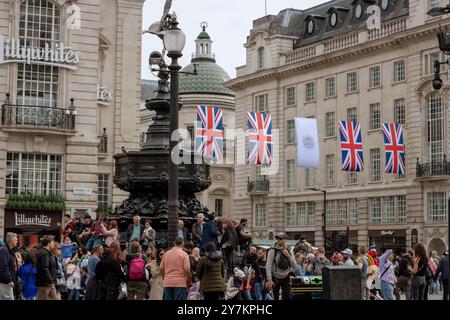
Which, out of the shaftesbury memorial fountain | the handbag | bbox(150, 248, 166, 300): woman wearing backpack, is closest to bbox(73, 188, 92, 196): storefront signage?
the shaftesbury memorial fountain

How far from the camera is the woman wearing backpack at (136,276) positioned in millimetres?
21406

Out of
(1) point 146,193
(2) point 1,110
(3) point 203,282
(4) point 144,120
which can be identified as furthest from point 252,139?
(4) point 144,120

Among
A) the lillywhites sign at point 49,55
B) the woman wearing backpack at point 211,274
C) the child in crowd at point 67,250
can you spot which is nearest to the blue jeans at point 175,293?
the woman wearing backpack at point 211,274

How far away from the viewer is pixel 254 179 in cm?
8200

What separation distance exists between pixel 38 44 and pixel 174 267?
2545cm

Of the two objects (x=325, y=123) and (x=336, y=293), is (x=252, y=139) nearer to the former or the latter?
(x=336, y=293)

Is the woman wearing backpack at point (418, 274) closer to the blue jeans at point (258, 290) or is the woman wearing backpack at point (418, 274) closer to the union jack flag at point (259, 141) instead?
the blue jeans at point (258, 290)

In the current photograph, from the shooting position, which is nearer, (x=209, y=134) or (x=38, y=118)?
(x=209, y=134)

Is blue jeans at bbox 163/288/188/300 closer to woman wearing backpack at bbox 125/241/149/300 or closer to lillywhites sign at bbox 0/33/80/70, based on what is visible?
woman wearing backpack at bbox 125/241/149/300

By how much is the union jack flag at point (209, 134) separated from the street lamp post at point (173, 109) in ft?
41.3

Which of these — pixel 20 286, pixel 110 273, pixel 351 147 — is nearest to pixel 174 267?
pixel 110 273

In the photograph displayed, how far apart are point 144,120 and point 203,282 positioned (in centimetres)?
8605

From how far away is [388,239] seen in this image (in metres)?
67.2

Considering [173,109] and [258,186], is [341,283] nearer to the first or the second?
[173,109]
